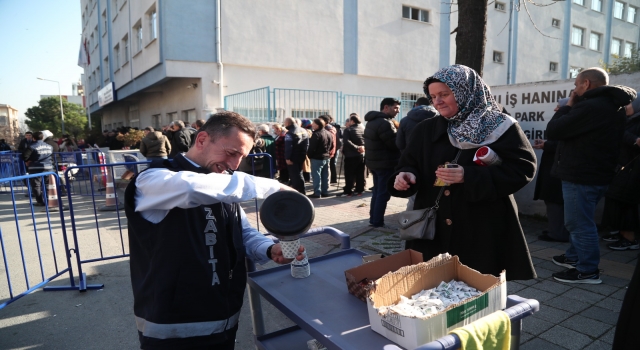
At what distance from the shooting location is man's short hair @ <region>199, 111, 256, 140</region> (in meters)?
1.78

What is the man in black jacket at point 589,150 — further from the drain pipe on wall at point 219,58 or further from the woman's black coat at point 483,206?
the drain pipe on wall at point 219,58

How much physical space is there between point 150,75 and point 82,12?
2564 cm

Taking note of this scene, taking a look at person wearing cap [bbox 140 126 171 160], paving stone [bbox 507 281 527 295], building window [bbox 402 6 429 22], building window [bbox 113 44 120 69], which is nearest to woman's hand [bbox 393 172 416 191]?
paving stone [bbox 507 281 527 295]

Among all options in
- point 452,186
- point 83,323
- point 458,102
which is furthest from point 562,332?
point 83,323

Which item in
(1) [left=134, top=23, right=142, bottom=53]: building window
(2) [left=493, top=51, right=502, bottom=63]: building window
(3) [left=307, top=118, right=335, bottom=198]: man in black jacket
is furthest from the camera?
(2) [left=493, top=51, right=502, bottom=63]: building window

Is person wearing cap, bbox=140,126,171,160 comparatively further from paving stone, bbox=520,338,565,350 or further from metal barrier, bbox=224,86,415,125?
paving stone, bbox=520,338,565,350

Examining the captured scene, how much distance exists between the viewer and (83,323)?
11.7 feet

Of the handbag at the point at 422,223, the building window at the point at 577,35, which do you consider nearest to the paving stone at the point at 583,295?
the handbag at the point at 422,223

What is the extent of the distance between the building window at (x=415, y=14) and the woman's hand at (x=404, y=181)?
58.1 ft

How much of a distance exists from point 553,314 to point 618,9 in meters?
32.1

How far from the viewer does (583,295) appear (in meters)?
3.74

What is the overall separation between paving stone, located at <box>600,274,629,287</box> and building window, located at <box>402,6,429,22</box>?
16.3 meters

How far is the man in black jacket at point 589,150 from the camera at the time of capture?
3.58m

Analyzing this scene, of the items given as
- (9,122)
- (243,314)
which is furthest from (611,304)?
(9,122)
